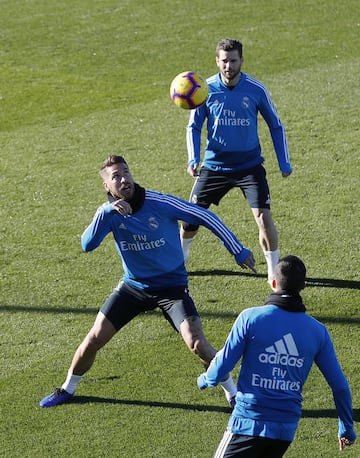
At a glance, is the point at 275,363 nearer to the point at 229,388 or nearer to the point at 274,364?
the point at 274,364

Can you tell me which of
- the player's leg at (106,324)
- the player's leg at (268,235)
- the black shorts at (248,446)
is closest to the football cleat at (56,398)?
the player's leg at (106,324)

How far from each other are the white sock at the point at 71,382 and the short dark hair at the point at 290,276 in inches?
116

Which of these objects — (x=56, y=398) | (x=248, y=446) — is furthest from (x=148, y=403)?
(x=248, y=446)

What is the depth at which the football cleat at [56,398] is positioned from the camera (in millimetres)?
8680

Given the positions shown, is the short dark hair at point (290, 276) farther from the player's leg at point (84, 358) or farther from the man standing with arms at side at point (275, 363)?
the player's leg at point (84, 358)

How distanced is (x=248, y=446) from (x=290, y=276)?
3.66ft

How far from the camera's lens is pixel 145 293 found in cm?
842

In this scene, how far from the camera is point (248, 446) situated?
6.36 metres

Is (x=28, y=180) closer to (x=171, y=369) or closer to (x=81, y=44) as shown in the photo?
(x=171, y=369)

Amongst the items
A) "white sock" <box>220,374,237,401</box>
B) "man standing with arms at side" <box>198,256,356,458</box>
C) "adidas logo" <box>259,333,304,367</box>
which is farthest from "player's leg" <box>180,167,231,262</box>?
"adidas logo" <box>259,333,304,367</box>

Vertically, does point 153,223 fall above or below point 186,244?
above

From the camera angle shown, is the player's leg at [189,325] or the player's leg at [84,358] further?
the player's leg at [84,358]

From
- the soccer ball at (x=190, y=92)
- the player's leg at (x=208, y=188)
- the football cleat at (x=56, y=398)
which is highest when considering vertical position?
the soccer ball at (x=190, y=92)

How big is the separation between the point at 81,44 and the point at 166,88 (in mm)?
3808
